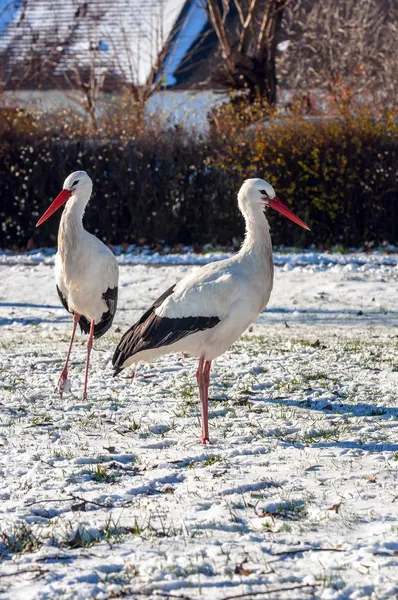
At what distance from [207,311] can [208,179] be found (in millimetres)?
12479

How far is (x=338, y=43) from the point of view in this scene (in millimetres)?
32781

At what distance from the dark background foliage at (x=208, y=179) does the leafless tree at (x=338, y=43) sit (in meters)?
13.0

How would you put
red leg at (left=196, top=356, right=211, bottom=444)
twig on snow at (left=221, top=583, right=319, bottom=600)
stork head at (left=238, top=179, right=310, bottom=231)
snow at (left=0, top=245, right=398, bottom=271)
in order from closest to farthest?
twig on snow at (left=221, top=583, right=319, bottom=600), red leg at (left=196, top=356, right=211, bottom=444), stork head at (left=238, top=179, right=310, bottom=231), snow at (left=0, top=245, right=398, bottom=271)

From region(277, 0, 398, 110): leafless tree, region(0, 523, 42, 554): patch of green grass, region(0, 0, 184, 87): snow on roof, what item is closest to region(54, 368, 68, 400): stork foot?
region(0, 523, 42, 554): patch of green grass

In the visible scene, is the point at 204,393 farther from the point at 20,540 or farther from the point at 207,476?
the point at 20,540

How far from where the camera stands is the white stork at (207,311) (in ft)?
20.1

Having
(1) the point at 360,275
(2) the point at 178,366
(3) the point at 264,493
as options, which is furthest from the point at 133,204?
(3) the point at 264,493

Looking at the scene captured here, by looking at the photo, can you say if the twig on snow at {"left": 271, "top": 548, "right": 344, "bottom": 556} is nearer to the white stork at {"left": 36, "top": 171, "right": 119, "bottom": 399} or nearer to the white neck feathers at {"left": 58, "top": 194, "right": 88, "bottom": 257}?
the white stork at {"left": 36, "top": 171, "right": 119, "bottom": 399}

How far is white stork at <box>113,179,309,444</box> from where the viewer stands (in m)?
6.12

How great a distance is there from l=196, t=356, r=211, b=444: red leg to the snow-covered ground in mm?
104

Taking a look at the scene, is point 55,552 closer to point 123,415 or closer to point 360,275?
point 123,415

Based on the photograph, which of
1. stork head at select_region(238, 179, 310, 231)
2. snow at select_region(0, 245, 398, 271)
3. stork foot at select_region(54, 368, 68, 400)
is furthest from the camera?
snow at select_region(0, 245, 398, 271)

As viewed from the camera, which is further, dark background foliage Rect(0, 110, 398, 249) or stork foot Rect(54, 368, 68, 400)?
dark background foliage Rect(0, 110, 398, 249)

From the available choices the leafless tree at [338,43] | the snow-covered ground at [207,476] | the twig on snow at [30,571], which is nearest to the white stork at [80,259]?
the snow-covered ground at [207,476]
